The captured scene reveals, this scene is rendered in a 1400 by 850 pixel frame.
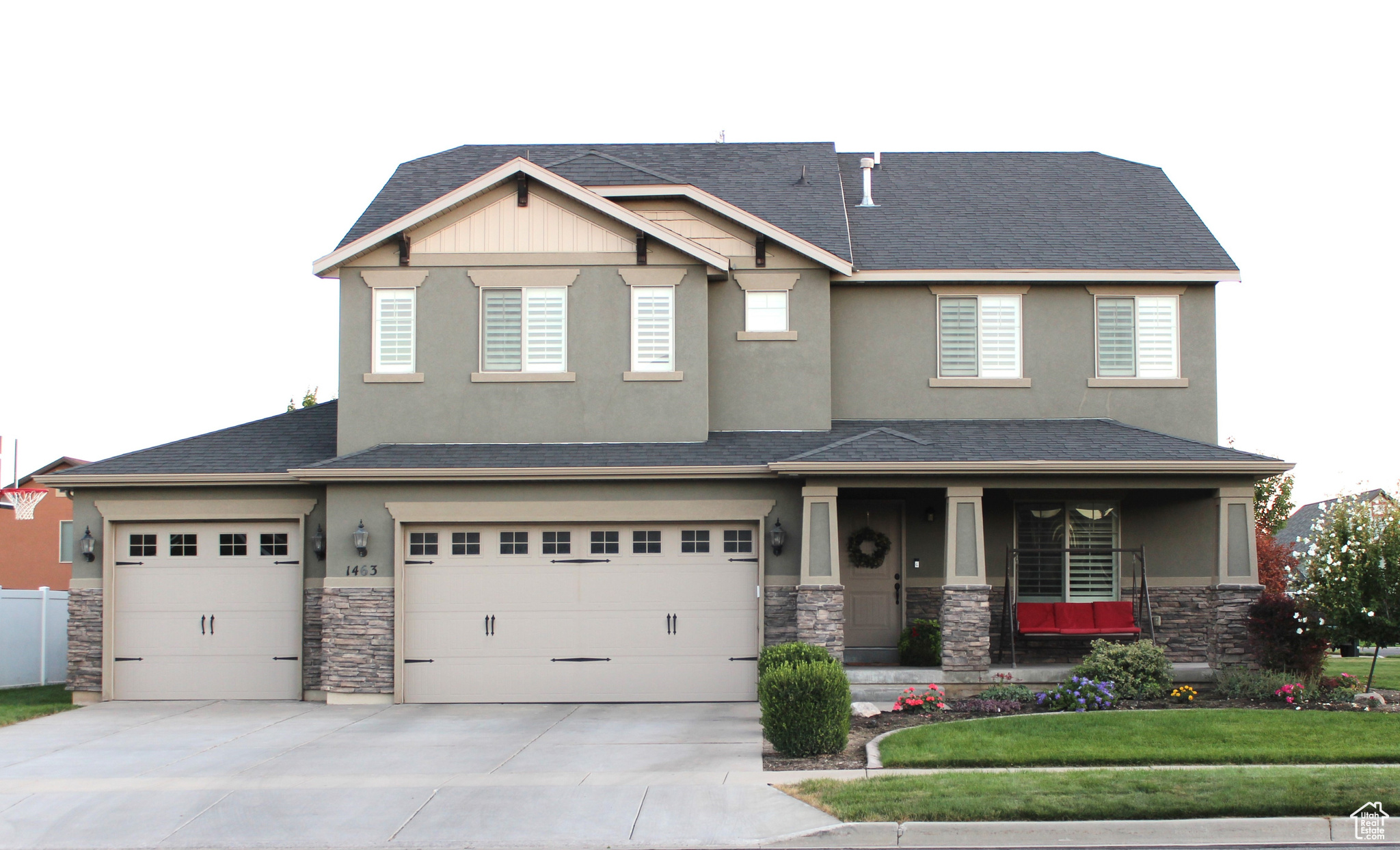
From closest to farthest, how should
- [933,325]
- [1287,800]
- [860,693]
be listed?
[1287,800] < [860,693] < [933,325]

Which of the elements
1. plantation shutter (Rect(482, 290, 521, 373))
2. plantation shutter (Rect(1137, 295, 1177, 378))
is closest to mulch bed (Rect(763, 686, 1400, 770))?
plantation shutter (Rect(1137, 295, 1177, 378))

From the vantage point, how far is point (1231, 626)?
1482 cm

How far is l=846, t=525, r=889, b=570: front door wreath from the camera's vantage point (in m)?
16.9

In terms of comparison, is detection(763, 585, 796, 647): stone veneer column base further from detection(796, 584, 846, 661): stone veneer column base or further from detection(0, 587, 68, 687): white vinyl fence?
detection(0, 587, 68, 687): white vinyl fence

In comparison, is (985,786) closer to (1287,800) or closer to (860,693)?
(1287,800)

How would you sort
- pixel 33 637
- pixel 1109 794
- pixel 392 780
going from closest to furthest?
pixel 1109 794, pixel 392 780, pixel 33 637

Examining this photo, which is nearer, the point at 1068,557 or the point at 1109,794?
the point at 1109,794

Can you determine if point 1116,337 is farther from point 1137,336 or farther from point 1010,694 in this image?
point 1010,694

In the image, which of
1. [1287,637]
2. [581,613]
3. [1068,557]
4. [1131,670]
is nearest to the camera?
[1131,670]

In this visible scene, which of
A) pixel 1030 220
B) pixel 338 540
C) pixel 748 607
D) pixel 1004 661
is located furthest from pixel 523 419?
pixel 1030 220

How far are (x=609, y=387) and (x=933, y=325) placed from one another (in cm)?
487

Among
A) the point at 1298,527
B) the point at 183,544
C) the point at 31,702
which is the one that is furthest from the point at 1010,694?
the point at 1298,527

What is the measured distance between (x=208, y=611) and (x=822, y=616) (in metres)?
8.40

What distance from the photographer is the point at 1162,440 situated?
51.9 ft
